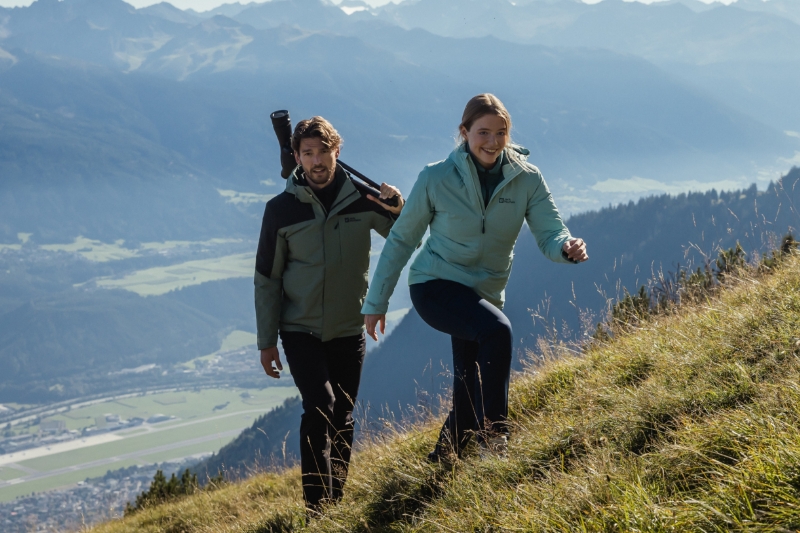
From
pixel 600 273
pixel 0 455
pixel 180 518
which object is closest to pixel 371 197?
pixel 180 518

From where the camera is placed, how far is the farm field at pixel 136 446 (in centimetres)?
14575

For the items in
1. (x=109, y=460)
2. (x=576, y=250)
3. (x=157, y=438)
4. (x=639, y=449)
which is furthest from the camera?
(x=157, y=438)

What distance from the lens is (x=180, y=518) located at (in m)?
7.48

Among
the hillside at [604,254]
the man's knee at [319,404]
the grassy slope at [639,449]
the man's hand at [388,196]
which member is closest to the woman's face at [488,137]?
the man's hand at [388,196]

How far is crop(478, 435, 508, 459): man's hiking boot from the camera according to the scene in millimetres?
4025

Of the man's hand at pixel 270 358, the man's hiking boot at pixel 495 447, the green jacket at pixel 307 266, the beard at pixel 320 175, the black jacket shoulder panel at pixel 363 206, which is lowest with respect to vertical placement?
the man's hiking boot at pixel 495 447

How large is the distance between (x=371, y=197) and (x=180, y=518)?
167 inches

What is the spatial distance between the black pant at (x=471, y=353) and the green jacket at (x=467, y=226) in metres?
0.15

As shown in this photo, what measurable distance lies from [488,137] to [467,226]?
55cm

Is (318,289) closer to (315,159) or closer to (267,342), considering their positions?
(267,342)

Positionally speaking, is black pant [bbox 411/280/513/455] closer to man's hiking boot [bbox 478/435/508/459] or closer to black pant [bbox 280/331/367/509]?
man's hiking boot [bbox 478/435/508/459]

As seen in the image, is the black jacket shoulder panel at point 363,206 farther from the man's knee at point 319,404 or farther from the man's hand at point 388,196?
the man's knee at point 319,404

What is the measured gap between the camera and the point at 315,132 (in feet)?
16.5

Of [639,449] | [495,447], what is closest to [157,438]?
[495,447]
